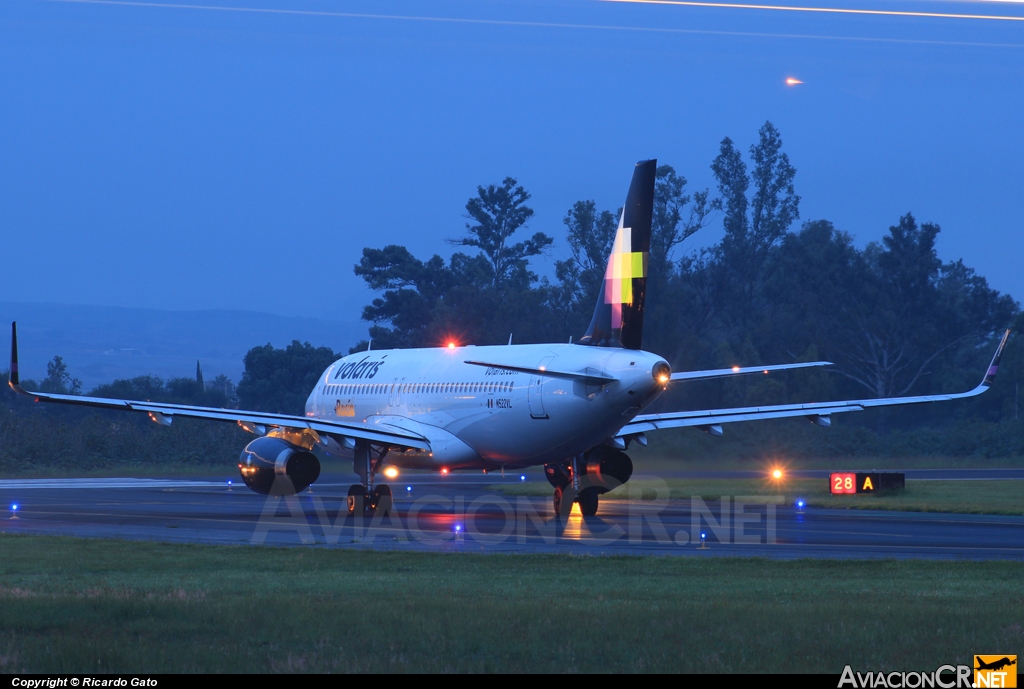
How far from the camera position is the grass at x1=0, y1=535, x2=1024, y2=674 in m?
10.5

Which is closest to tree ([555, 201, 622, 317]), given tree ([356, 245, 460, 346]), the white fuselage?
tree ([356, 245, 460, 346])

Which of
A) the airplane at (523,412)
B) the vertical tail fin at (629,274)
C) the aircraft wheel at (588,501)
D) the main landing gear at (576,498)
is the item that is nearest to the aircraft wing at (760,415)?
the airplane at (523,412)

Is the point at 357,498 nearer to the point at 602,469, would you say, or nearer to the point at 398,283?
the point at 602,469

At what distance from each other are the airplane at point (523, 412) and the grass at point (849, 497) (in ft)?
8.49

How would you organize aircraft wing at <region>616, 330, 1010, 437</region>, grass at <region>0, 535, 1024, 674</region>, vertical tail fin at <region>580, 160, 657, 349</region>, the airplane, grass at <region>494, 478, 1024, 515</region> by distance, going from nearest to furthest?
1. grass at <region>0, 535, 1024, 674</region>
2. the airplane
3. vertical tail fin at <region>580, 160, 657, 349</region>
4. aircraft wing at <region>616, 330, 1010, 437</region>
5. grass at <region>494, 478, 1024, 515</region>

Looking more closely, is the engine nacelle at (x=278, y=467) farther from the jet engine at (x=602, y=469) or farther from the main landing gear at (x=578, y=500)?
the jet engine at (x=602, y=469)

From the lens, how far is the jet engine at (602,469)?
2994 centimetres

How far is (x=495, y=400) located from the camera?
29.5 metres

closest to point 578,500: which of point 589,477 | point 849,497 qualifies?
point 589,477

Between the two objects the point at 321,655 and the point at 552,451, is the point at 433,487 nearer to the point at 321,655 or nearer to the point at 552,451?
the point at 552,451

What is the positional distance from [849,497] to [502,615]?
77.4ft

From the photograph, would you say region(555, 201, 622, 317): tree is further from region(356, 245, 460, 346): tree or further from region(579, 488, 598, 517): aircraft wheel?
region(579, 488, 598, 517): aircraft wheel

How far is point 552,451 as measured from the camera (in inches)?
1133

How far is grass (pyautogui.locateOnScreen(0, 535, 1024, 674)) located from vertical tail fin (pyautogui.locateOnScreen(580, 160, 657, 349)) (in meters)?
9.47
